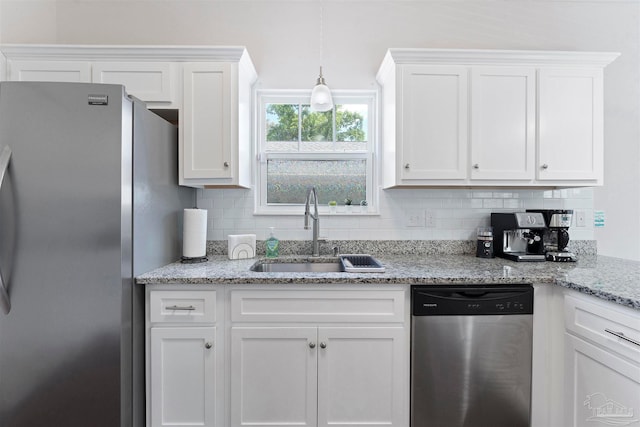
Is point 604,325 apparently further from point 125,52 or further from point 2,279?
point 125,52

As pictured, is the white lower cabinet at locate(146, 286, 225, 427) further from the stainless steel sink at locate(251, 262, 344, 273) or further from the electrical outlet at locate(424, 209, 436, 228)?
the electrical outlet at locate(424, 209, 436, 228)

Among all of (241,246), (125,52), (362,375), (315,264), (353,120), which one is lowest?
(362,375)

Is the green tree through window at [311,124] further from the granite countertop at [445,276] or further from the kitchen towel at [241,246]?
the granite countertop at [445,276]

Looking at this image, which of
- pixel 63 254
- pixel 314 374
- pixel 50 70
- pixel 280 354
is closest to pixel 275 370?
pixel 280 354

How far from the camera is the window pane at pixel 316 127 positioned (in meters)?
2.46

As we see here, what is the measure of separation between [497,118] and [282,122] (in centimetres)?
150

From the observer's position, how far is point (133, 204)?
153 centimetres

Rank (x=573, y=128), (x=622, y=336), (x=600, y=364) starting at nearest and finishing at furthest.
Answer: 1. (x=622, y=336)
2. (x=600, y=364)
3. (x=573, y=128)

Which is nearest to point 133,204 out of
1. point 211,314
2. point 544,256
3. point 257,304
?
point 211,314

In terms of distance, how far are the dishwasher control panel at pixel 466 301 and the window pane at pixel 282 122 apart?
59.9 inches

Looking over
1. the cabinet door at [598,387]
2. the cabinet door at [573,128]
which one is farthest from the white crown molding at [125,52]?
the cabinet door at [598,387]

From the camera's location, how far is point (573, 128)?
6.67 feet

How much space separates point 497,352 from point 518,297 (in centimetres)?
30

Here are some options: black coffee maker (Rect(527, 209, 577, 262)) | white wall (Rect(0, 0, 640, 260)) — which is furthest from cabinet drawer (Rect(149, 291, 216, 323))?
black coffee maker (Rect(527, 209, 577, 262))
